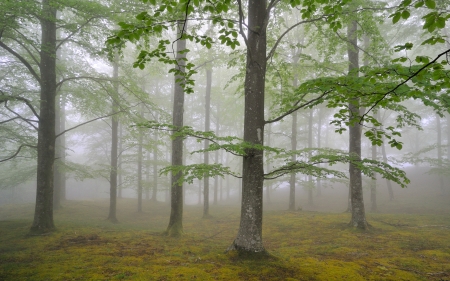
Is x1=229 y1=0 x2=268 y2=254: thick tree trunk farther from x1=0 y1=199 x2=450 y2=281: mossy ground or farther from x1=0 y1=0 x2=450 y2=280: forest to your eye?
x1=0 y1=199 x2=450 y2=281: mossy ground

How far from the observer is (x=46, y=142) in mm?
8094

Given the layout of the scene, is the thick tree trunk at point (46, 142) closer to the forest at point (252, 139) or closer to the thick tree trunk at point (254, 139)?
the forest at point (252, 139)

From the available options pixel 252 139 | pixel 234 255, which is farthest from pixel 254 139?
pixel 234 255

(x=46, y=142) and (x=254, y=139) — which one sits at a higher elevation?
(x=46, y=142)

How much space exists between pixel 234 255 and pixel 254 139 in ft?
8.39

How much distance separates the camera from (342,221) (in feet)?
33.4

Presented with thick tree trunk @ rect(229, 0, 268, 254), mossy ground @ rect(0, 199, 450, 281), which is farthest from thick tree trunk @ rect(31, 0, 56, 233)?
thick tree trunk @ rect(229, 0, 268, 254)

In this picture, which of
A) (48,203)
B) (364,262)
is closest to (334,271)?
(364,262)

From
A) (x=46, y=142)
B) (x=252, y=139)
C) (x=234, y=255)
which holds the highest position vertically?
(x=46, y=142)

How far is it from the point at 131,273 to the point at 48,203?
5432mm

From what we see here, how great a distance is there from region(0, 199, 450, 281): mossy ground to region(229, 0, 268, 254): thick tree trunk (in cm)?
46

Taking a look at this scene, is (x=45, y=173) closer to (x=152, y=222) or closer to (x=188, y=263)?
(x=188, y=263)

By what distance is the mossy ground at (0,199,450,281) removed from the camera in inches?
179

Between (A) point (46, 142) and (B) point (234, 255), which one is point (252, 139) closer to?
(B) point (234, 255)
